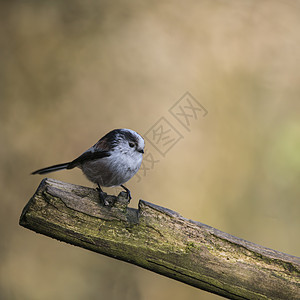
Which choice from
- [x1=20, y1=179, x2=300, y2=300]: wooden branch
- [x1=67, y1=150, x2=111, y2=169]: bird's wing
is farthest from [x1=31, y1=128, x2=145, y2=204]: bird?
[x1=20, y1=179, x2=300, y2=300]: wooden branch

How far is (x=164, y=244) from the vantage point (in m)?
2.03

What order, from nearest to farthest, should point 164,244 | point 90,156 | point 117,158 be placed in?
point 164,244
point 117,158
point 90,156

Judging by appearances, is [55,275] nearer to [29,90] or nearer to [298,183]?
[29,90]

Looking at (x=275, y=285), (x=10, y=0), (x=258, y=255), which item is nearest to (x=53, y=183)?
(x=258, y=255)

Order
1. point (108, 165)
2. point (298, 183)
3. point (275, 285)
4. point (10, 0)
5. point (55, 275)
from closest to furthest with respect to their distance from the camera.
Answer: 1. point (275, 285)
2. point (108, 165)
3. point (55, 275)
4. point (10, 0)
5. point (298, 183)

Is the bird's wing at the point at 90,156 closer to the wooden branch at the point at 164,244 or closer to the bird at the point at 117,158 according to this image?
A: the bird at the point at 117,158

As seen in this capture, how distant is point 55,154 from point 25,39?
1390mm

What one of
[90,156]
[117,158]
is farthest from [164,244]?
[90,156]

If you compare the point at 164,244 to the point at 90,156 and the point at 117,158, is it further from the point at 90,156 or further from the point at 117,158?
the point at 90,156

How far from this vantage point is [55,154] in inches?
167

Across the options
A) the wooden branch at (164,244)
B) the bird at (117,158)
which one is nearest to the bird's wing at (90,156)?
the bird at (117,158)

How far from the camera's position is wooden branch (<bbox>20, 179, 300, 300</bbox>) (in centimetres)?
198

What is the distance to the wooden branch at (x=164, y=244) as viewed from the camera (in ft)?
6.48

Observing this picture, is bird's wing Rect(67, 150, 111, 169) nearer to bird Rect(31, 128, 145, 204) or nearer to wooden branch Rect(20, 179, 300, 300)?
bird Rect(31, 128, 145, 204)
